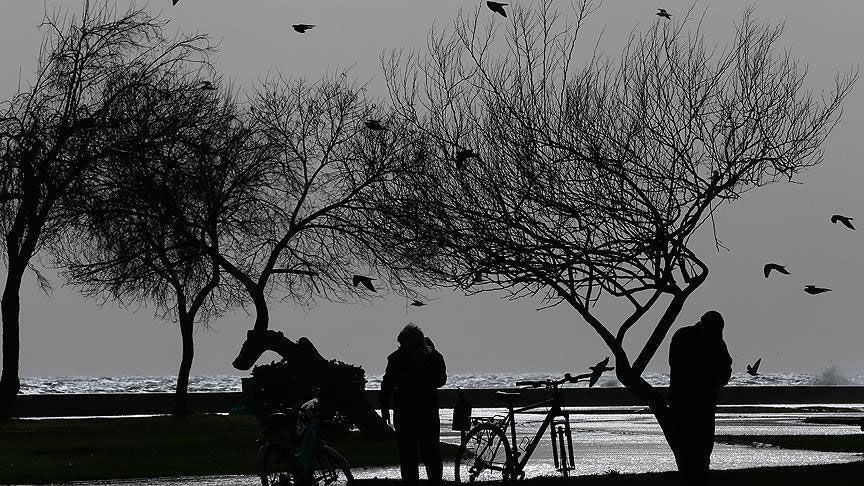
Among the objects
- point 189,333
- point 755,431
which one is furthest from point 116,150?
point 755,431

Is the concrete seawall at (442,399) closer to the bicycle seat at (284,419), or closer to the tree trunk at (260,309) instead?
the tree trunk at (260,309)

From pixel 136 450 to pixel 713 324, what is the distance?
41.6 feet

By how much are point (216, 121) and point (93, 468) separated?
43.3 feet

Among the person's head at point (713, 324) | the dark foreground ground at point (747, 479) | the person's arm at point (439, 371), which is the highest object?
the person's head at point (713, 324)

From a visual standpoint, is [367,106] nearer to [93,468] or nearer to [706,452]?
[93,468]

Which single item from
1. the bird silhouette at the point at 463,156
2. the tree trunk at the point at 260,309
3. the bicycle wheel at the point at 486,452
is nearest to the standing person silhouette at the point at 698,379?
the bicycle wheel at the point at 486,452

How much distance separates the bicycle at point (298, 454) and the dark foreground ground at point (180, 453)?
2370 mm

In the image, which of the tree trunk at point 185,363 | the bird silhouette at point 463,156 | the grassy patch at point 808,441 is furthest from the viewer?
the tree trunk at point 185,363

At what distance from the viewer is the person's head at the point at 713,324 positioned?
1459 cm

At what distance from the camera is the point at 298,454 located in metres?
14.3

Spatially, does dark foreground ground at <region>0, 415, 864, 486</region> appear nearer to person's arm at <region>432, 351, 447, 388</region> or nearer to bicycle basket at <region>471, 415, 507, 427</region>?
bicycle basket at <region>471, 415, 507, 427</region>

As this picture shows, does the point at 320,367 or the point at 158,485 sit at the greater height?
the point at 320,367

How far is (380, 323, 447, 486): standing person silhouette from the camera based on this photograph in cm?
1428

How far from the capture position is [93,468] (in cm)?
2045
